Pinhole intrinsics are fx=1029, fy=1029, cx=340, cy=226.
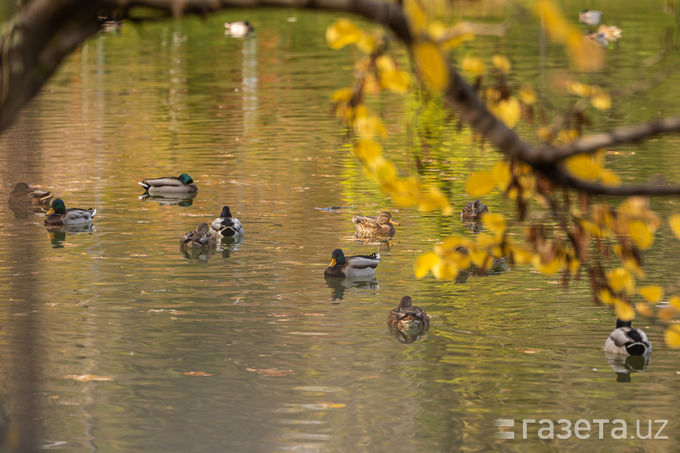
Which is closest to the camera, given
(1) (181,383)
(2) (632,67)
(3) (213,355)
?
(1) (181,383)

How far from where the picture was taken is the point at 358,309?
45.7 feet

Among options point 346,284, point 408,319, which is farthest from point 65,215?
point 408,319

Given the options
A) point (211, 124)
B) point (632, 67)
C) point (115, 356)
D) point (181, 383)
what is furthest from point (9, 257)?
point (632, 67)

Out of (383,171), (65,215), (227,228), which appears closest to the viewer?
(383,171)

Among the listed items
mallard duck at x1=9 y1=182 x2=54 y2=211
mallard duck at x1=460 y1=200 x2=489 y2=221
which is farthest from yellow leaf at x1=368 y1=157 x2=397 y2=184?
mallard duck at x1=9 y1=182 x2=54 y2=211

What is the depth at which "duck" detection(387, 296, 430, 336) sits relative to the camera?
1246 cm

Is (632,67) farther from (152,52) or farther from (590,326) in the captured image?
(590,326)

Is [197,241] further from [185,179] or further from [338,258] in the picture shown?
[185,179]

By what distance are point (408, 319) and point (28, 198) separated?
10.6m

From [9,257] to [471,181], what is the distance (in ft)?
46.0

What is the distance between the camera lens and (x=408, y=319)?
41.0 ft

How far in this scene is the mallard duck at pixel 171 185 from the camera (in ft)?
68.2

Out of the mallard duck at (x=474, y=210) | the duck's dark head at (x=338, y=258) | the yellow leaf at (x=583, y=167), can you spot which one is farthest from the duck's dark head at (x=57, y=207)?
the yellow leaf at (x=583, y=167)

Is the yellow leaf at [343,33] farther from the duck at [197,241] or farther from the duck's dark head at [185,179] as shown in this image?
the duck's dark head at [185,179]
